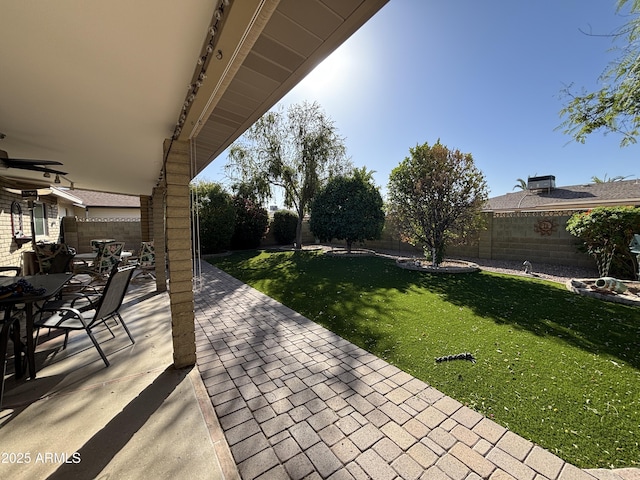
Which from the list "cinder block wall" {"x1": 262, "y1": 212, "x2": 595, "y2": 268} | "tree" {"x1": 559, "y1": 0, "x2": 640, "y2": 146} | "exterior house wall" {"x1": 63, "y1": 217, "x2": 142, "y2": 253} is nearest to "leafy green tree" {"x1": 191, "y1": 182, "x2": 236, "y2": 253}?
"exterior house wall" {"x1": 63, "y1": 217, "x2": 142, "y2": 253}

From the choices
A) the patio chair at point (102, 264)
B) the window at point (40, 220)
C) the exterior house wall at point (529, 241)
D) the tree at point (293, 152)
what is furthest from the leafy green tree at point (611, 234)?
the window at point (40, 220)

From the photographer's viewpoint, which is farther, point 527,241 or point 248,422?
point 527,241

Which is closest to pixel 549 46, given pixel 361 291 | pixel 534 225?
pixel 534 225

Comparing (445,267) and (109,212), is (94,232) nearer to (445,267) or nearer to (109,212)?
(109,212)

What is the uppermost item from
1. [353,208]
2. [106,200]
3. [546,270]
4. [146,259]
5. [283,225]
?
[106,200]

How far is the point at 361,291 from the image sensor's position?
231 inches

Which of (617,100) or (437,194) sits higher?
(617,100)

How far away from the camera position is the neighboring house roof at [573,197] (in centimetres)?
1221

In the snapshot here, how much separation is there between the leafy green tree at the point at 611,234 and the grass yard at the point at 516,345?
193cm

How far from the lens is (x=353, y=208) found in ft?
37.7

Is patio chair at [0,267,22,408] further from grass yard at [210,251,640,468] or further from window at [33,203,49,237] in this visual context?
window at [33,203,49,237]

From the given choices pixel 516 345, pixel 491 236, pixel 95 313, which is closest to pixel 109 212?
pixel 95 313

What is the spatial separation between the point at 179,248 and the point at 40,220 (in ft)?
32.9

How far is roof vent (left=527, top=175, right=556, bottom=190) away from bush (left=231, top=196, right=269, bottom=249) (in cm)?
1871
